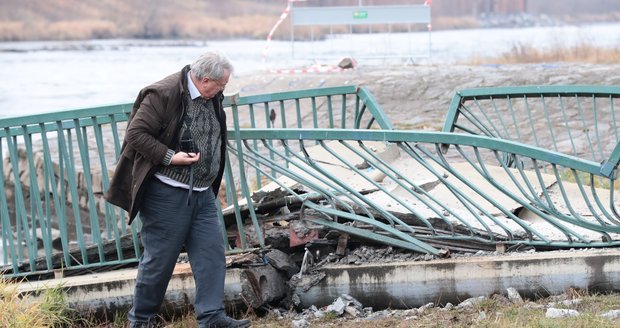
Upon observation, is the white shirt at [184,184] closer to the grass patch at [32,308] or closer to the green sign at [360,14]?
the grass patch at [32,308]

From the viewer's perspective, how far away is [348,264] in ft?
19.7

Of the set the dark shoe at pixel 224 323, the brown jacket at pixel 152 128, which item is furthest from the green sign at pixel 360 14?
the brown jacket at pixel 152 128

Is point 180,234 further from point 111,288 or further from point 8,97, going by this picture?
point 8,97

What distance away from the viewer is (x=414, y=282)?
582cm

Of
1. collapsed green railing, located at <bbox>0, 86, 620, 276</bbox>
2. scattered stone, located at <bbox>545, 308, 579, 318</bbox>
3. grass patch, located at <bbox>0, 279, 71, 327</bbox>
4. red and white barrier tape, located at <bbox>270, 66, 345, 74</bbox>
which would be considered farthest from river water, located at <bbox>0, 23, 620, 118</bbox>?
scattered stone, located at <bbox>545, 308, 579, 318</bbox>

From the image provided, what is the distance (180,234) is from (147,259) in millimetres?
244

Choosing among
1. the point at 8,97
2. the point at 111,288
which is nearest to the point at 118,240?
the point at 111,288

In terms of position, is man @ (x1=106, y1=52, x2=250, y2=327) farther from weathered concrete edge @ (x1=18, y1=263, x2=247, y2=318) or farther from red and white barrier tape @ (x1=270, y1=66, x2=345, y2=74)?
red and white barrier tape @ (x1=270, y1=66, x2=345, y2=74)

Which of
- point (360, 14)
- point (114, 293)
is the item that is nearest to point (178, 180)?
point (114, 293)

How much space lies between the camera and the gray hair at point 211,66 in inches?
194

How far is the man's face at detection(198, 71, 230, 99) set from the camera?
4964 mm

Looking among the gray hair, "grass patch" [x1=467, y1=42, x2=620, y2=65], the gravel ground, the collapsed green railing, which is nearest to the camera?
the gray hair

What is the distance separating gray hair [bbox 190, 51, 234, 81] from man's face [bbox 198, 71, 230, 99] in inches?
0.7

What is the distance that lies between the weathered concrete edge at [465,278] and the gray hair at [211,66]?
1.57 meters
